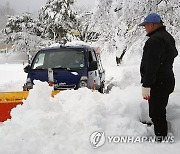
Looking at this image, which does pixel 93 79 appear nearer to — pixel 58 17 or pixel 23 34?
pixel 58 17

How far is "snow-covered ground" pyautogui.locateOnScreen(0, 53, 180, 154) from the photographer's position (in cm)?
445

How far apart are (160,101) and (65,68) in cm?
360

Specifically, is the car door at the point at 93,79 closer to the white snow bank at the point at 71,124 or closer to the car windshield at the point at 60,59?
the car windshield at the point at 60,59

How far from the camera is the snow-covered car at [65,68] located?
25.3 feet

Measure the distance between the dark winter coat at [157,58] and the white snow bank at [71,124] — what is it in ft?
2.85

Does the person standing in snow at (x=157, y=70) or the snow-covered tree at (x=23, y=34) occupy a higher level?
the snow-covered tree at (x=23, y=34)

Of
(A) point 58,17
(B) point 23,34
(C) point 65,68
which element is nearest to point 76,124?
(C) point 65,68

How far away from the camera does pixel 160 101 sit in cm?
474

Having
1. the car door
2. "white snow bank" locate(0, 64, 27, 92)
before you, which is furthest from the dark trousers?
"white snow bank" locate(0, 64, 27, 92)

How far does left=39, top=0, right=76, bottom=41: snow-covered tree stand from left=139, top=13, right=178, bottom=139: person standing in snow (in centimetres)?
3180

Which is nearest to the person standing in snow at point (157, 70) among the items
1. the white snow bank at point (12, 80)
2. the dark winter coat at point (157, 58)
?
the dark winter coat at point (157, 58)

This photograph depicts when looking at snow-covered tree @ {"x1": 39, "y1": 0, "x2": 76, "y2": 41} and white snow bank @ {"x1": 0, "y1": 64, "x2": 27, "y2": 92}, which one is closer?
white snow bank @ {"x1": 0, "y1": 64, "x2": 27, "y2": 92}

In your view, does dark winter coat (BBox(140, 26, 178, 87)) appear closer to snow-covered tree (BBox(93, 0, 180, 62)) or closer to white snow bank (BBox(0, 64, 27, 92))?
snow-covered tree (BBox(93, 0, 180, 62))

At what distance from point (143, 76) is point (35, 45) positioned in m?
34.5
